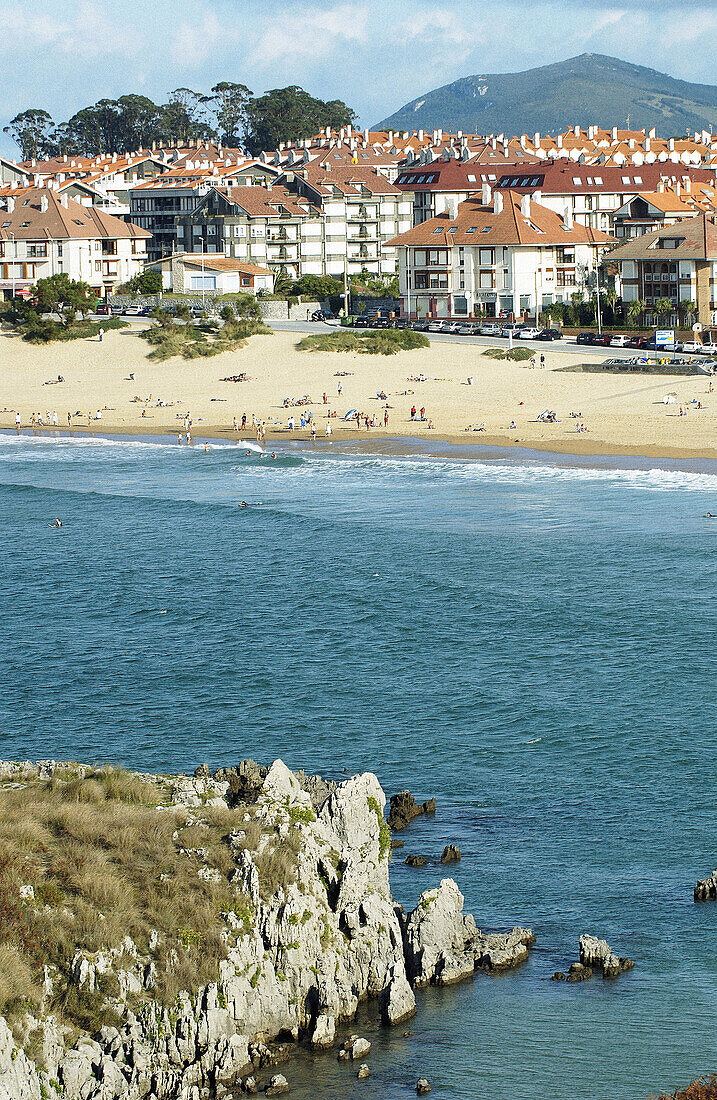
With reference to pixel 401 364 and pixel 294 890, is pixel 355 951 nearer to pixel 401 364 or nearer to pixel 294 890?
pixel 294 890

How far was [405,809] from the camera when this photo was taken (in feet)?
90.6

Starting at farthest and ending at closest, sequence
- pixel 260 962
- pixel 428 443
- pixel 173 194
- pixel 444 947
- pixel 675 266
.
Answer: pixel 173 194
pixel 675 266
pixel 428 443
pixel 444 947
pixel 260 962

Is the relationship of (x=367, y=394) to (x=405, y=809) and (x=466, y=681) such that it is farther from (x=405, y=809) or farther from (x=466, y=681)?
(x=405, y=809)

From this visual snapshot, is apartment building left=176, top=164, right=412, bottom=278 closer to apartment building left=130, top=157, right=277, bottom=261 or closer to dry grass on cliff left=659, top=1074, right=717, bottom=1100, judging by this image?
apartment building left=130, top=157, right=277, bottom=261

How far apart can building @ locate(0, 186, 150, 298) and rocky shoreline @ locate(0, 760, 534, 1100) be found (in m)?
104

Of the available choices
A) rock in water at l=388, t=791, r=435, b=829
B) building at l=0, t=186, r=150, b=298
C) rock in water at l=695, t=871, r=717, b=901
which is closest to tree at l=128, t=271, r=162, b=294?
building at l=0, t=186, r=150, b=298

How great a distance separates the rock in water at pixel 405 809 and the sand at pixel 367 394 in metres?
39.1

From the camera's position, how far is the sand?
69562 mm

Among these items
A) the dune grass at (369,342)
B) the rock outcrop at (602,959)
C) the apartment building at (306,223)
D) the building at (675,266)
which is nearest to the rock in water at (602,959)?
the rock outcrop at (602,959)

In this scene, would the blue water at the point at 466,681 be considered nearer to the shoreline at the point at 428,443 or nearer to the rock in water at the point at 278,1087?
the rock in water at the point at 278,1087

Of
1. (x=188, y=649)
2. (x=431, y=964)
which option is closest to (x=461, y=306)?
(x=188, y=649)

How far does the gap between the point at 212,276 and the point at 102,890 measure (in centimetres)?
9870

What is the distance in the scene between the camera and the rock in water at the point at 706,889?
23969 millimetres

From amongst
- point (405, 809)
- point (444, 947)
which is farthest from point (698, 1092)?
point (405, 809)
